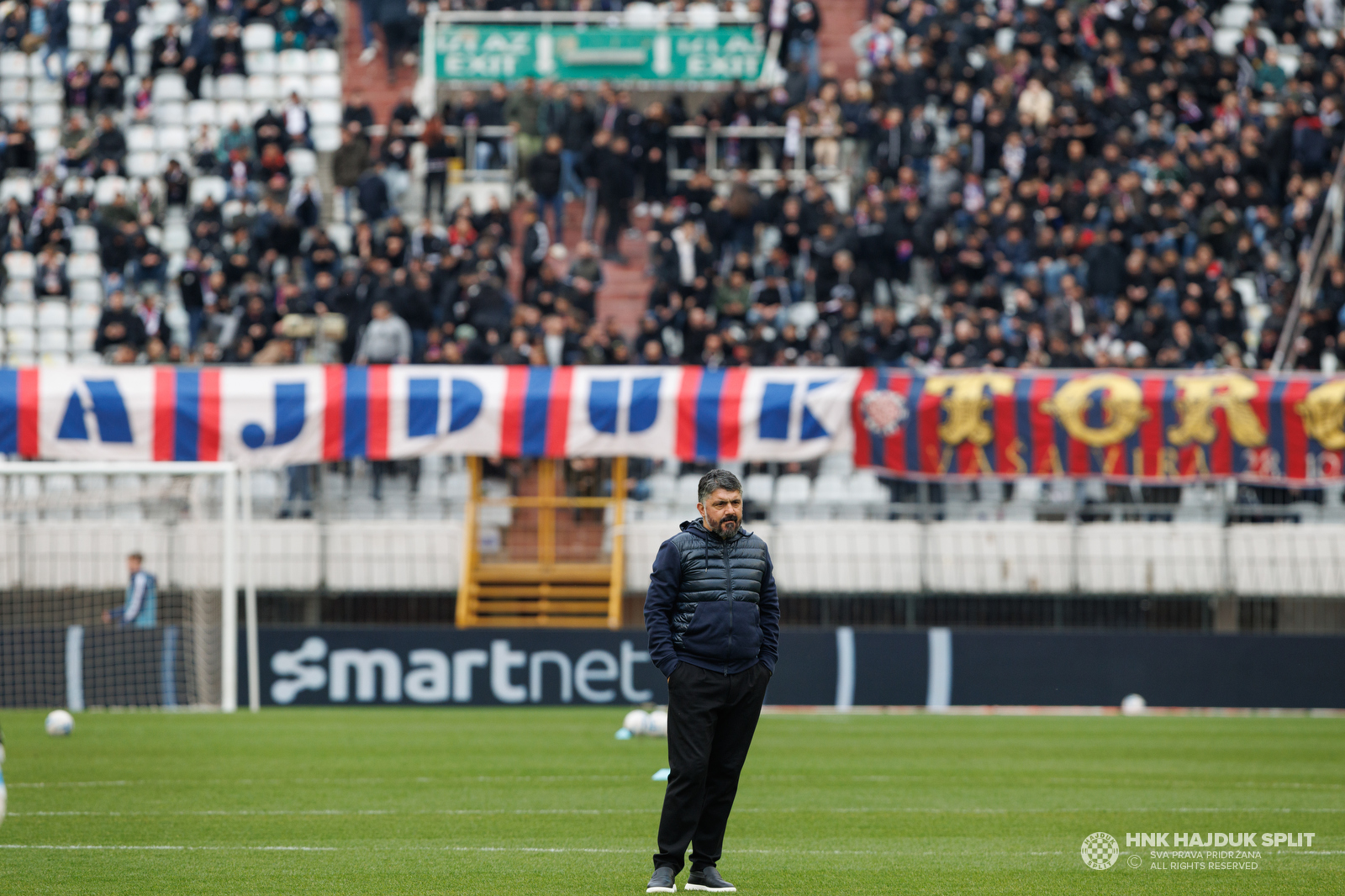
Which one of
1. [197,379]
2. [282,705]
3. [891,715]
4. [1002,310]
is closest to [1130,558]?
[891,715]

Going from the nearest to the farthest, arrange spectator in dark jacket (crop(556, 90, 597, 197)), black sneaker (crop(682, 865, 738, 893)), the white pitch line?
1. black sneaker (crop(682, 865, 738, 893))
2. the white pitch line
3. spectator in dark jacket (crop(556, 90, 597, 197))

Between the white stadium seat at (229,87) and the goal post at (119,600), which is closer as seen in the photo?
the goal post at (119,600)

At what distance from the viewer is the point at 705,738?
28.2 feet

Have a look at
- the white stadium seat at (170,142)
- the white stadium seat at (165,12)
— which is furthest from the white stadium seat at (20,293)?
the white stadium seat at (165,12)

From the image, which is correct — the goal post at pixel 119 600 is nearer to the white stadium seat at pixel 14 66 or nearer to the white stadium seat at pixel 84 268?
the white stadium seat at pixel 84 268

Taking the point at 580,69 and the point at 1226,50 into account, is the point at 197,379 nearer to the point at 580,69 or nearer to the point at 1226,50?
the point at 580,69

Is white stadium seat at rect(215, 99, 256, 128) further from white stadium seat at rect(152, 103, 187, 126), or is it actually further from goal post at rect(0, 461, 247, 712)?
goal post at rect(0, 461, 247, 712)

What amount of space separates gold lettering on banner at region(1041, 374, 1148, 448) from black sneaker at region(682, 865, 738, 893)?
618 inches

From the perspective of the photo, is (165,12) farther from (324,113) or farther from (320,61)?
(324,113)

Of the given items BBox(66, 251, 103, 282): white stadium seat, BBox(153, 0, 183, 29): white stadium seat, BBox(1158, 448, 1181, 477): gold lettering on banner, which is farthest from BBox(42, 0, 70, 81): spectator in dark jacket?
BBox(1158, 448, 1181, 477): gold lettering on banner

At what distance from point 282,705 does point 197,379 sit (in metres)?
4.65

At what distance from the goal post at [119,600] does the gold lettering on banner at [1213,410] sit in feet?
40.1

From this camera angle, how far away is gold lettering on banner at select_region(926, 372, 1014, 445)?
23469mm

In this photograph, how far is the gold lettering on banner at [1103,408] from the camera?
23.4 m
